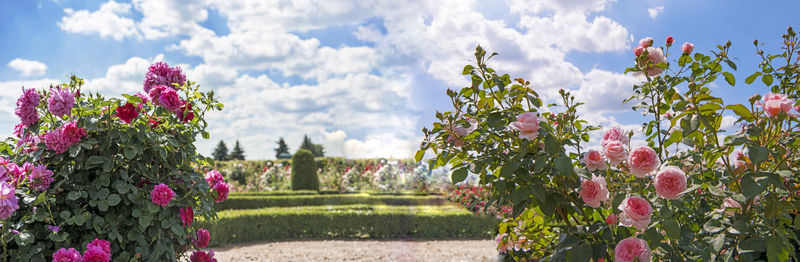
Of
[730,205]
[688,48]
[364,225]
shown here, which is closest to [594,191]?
[730,205]

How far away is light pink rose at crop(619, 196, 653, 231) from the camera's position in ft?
5.38

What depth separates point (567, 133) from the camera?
1.79 meters

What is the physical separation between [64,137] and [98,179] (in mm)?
232

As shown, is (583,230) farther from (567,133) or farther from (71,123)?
(71,123)

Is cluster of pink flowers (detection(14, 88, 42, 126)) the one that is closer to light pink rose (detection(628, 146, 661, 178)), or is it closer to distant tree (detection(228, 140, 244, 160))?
light pink rose (detection(628, 146, 661, 178))

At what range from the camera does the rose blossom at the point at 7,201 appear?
2145 mm

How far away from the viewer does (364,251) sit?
272 inches

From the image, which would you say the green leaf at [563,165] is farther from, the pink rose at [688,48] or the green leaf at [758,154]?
the pink rose at [688,48]

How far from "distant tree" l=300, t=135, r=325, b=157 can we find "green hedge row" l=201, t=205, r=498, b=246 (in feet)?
68.0

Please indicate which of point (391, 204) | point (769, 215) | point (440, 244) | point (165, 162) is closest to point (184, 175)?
point (165, 162)

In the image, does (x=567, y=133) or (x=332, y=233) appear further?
(x=332, y=233)

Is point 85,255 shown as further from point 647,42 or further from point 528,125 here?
point 647,42

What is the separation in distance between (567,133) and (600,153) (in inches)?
5.2

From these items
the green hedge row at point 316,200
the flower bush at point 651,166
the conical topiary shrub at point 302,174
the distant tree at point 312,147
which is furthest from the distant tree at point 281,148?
the flower bush at point 651,166
